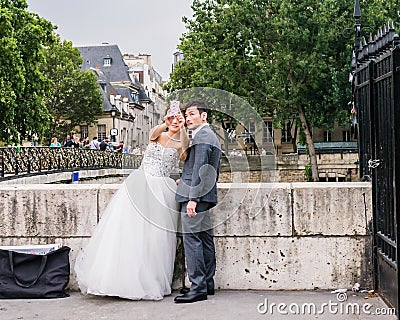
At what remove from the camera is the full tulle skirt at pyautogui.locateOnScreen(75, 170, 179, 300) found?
567cm

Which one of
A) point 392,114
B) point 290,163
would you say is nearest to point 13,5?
point 290,163

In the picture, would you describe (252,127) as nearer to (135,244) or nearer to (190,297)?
(135,244)

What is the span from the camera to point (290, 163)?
46.7 m

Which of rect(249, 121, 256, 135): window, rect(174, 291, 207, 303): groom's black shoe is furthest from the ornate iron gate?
rect(174, 291, 207, 303): groom's black shoe

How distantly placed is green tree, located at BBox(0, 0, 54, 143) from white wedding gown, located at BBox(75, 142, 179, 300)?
25.5 metres

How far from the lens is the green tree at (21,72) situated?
100ft

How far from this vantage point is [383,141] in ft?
18.2

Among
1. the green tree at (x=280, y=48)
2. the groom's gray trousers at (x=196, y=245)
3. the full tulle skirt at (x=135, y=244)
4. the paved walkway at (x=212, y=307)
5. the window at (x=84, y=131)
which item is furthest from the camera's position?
the window at (x=84, y=131)

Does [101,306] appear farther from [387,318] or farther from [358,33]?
[358,33]

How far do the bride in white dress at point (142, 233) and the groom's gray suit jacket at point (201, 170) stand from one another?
0.52 ft

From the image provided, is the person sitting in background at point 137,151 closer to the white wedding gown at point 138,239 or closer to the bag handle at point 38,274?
the white wedding gown at point 138,239

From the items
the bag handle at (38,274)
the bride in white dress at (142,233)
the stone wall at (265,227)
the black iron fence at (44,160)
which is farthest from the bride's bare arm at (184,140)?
the black iron fence at (44,160)

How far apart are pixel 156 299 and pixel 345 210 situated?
2.00 m

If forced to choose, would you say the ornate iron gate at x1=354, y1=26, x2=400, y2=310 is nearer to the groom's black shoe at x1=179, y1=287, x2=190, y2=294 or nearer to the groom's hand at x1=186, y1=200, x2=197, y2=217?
the groom's hand at x1=186, y1=200, x2=197, y2=217
